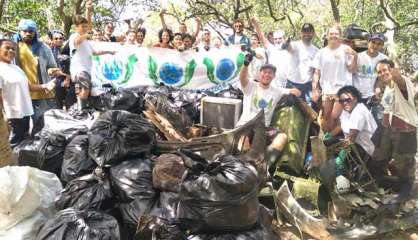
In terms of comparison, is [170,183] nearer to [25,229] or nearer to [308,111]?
[25,229]

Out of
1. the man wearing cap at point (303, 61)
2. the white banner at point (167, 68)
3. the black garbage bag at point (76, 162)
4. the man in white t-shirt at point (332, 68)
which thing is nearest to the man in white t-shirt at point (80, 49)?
the white banner at point (167, 68)

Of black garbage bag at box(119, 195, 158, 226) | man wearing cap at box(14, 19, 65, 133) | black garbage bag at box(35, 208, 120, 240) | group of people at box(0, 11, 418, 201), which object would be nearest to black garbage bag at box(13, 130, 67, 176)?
group of people at box(0, 11, 418, 201)

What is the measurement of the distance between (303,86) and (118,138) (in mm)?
3247

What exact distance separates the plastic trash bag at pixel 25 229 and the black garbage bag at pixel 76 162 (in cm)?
61

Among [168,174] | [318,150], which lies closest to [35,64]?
[168,174]

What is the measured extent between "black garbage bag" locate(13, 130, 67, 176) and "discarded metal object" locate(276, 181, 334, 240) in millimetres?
2074

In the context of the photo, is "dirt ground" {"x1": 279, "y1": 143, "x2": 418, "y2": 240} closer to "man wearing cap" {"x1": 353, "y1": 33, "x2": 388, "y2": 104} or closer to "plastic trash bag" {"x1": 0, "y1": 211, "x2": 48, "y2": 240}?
"man wearing cap" {"x1": 353, "y1": 33, "x2": 388, "y2": 104}

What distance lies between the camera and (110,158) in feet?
10.6

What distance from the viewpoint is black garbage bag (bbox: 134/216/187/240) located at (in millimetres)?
2508

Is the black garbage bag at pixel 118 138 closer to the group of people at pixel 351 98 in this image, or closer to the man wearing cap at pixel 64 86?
the group of people at pixel 351 98

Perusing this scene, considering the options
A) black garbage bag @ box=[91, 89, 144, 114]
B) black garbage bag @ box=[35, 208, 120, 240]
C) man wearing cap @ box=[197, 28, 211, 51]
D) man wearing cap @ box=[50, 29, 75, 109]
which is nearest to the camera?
black garbage bag @ box=[35, 208, 120, 240]

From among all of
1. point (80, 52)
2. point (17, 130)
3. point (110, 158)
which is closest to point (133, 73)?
point (80, 52)

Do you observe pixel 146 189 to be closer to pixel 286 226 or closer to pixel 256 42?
pixel 286 226

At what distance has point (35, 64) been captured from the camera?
4.96 meters
